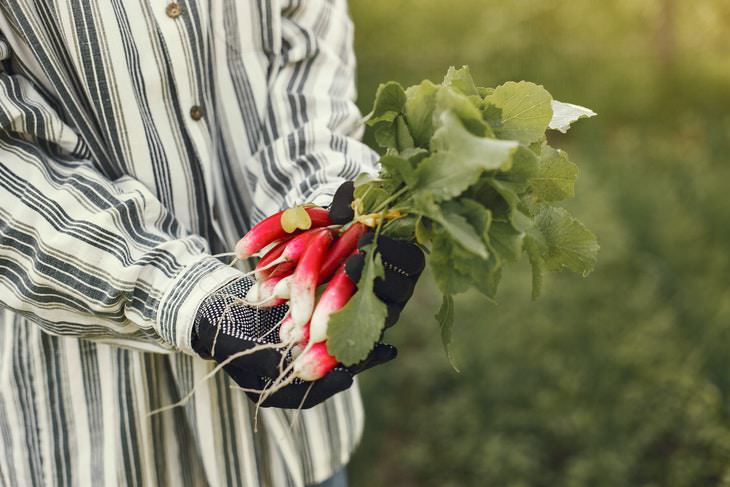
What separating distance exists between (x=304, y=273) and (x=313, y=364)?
0.12m

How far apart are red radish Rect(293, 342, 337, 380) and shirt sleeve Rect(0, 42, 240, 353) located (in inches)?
5.9

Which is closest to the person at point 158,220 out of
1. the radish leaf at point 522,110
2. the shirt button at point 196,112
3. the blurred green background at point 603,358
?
the shirt button at point 196,112

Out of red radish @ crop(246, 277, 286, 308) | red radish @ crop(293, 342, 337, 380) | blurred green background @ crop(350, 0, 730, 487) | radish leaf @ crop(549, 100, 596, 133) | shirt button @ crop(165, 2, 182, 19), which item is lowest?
blurred green background @ crop(350, 0, 730, 487)

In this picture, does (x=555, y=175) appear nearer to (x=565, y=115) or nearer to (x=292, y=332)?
(x=565, y=115)

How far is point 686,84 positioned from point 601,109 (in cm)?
47

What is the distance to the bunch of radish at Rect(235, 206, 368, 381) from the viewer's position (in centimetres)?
101

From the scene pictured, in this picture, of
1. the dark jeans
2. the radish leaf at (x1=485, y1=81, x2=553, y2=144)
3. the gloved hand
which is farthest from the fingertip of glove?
the dark jeans

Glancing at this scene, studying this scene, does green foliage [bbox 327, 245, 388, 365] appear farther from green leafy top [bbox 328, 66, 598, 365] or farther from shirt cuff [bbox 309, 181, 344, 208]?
shirt cuff [bbox 309, 181, 344, 208]

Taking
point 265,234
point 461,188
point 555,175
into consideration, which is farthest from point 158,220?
point 555,175

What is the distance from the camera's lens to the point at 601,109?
407cm

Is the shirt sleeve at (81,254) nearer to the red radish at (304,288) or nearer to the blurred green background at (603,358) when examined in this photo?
the red radish at (304,288)

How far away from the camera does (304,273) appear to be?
104 cm

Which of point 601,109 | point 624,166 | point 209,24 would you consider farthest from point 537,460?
point 601,109

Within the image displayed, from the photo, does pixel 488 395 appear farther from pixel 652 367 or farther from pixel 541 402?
pixel 652 367
